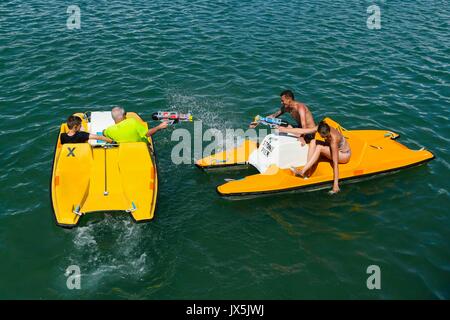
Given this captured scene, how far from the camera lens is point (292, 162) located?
11.7m

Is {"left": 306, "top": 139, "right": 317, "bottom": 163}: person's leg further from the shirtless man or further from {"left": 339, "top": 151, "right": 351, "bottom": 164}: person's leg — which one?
{"left": 339, "top": 151, "right": 351, "bottom": 164}: person's leg

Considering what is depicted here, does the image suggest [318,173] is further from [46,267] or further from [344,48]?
[344,48]

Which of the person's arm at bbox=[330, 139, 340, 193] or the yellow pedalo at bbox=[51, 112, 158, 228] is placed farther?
the person's arm at bbox=[330, 139, 340, 193]

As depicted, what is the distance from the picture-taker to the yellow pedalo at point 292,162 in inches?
438

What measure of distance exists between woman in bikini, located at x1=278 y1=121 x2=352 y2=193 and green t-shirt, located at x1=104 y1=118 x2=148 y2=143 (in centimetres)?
384

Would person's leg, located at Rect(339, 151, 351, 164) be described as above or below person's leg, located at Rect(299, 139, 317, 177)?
below

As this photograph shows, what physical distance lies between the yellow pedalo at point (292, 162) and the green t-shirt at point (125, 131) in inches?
82.0

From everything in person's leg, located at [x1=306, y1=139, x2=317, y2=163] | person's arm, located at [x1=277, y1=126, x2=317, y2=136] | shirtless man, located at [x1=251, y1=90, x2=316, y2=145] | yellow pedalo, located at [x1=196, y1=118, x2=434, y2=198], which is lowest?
yellow pedalo, located at [x1=196, y1=118, x2=434, y2=198]

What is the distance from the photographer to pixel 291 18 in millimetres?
22109

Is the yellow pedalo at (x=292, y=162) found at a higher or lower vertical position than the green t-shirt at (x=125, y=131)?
lower

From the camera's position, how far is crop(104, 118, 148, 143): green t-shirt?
34.9 ft

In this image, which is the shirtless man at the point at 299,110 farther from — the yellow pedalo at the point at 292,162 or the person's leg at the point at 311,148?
the yellow pedalo at the point at 292,162

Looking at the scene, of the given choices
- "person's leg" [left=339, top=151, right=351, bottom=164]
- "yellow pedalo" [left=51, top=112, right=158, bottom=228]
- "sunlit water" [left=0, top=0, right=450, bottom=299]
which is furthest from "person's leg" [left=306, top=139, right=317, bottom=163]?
"yellow pedalo" [left=51, top=112, right=158, bottom=228]

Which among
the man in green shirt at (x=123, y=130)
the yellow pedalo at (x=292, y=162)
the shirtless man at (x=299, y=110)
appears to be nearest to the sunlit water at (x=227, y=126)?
the yellow pedalo at (x=292, y=162)
